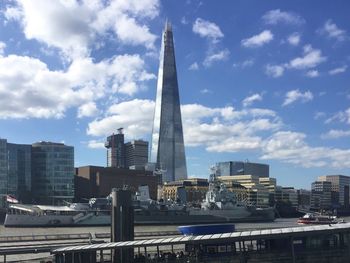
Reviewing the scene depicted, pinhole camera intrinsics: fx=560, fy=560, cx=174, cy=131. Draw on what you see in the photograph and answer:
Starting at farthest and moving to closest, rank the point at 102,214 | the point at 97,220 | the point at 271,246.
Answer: the point at 102,214
the point at 97,220
the point at 271,246

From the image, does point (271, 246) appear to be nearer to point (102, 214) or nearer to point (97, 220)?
point (97, 220)

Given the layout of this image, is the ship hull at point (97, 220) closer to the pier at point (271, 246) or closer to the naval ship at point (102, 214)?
the naval ship at point (102, 214)

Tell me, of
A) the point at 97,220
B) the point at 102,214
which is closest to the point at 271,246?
the point at 97,220

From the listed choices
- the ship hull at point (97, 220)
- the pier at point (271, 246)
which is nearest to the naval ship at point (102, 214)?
the ship hull at point (97, 220)

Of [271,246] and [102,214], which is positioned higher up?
[271,246]

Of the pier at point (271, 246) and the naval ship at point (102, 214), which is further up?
the pier at point (271, 246)

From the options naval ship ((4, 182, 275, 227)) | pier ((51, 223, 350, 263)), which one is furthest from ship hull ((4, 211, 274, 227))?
pier ((51, 223, 350, 263))

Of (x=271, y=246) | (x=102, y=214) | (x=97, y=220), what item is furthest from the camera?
(x=102, y=214)

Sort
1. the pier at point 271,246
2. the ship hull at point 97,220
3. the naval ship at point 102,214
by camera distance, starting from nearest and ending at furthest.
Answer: the pier at point 271,246
the ship hull at point 97,220
the naval ship at point 102,214

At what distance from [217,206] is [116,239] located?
151 metres

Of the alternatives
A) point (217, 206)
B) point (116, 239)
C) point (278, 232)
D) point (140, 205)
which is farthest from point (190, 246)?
point (217, 206)

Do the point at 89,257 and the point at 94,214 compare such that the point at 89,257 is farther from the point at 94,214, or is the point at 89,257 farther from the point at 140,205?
the point at 140,205

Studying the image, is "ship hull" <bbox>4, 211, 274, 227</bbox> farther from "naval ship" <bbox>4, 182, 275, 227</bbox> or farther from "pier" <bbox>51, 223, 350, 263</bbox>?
"pier" <bbox>51, 223, 350, 263</bbox>

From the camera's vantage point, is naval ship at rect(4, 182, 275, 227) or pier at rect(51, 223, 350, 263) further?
naval ship at rect(4, 182, 275, 227)
